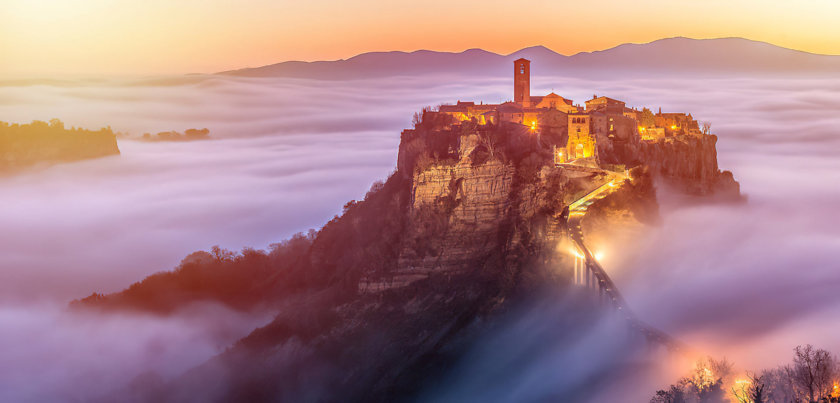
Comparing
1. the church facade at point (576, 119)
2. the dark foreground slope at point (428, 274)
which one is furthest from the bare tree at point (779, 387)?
the church facade at point (576, 119)

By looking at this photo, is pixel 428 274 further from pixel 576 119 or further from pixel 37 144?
pixel 37 144

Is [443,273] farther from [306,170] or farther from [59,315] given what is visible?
[306,170]

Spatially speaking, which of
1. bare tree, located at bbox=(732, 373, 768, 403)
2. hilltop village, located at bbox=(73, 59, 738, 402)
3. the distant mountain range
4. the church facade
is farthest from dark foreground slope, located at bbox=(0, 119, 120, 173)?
bare tree, located at bbox=(732, 373, 768, 403)

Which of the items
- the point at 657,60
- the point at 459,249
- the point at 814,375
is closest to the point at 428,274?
the point at 459,249

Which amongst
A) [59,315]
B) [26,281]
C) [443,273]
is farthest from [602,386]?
[26,281]

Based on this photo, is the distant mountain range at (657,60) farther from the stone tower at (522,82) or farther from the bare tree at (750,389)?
the bare tree at (750,389)

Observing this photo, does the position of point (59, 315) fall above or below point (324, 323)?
below

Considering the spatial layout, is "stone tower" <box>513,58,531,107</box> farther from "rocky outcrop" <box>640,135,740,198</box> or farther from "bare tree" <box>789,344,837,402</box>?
"bare tree" <box>789,344,837,402</box>
